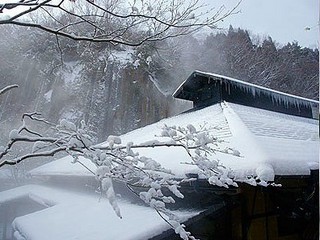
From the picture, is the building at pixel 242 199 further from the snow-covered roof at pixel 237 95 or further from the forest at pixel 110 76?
the forest at pixel 110 76

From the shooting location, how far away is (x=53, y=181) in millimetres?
13031

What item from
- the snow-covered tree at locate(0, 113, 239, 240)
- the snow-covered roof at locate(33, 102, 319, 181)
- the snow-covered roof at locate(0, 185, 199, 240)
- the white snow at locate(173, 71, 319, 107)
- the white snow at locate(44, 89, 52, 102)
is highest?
the white snow at locate(44, 89, 52, 102)

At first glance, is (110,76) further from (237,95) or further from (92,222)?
(92,222)

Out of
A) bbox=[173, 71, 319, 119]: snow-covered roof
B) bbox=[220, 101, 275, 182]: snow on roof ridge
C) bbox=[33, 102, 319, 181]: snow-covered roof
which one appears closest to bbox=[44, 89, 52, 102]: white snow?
bbox=[173, 71, 319, 119]: snow-covered roof

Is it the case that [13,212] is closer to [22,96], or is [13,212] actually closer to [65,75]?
[22,96]

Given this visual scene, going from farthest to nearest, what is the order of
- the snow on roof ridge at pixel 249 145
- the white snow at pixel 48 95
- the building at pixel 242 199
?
the white snow at pixel 48 95
the building at pixel 242 199
the snow on roof ridge at pixel 249 145

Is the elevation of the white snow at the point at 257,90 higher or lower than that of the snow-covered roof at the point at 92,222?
higher

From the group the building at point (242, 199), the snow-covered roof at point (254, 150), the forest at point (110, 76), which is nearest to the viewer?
the snow-covered roof at point (254, 150)

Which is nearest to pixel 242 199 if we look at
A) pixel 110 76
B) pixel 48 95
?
pixel 110 76

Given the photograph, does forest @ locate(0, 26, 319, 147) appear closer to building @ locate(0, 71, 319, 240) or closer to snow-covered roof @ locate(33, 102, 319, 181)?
snow-covered roof @ locate(33, 102, 319, 181)

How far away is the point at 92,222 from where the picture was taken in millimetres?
4973

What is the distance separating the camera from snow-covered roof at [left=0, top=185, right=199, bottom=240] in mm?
3975

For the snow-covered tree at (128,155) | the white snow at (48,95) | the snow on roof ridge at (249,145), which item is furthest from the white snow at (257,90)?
the white snow at (48,95)

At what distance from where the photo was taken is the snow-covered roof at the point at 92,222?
397 centimetres
